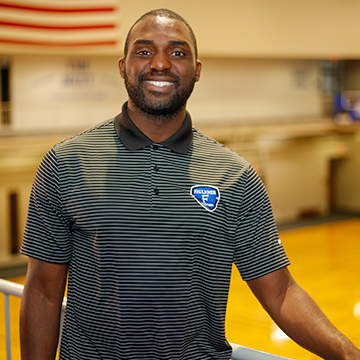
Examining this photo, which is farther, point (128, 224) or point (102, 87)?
point (102, 87)

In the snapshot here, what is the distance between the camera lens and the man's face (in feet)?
6.08

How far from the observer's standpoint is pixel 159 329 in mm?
1768

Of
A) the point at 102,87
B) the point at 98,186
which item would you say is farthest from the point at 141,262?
the point at 102,87

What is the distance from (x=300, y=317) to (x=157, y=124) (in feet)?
2.51

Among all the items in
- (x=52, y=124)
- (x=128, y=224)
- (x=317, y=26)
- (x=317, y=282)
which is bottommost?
(x=317, y=282)

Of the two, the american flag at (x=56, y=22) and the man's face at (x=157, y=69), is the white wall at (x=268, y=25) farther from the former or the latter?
the man's face at (x=157, y=69)

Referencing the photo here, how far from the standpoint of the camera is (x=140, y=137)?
187 cm

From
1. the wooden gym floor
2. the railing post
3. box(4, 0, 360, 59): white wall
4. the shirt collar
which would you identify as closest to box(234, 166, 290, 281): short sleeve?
the shirt collar

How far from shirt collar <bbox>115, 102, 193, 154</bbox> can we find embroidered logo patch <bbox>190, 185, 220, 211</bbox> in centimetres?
13

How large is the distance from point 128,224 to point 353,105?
20.4 m

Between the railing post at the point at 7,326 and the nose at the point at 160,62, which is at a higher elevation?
the nose at the point at 160,62

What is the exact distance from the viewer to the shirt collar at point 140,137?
73.2 inches

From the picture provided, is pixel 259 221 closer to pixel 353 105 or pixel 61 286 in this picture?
pixel 61 286

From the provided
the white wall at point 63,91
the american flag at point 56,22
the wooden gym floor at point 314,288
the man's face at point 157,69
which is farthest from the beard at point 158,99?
the white wall at point 63,91
